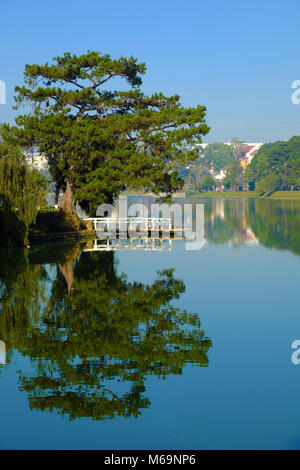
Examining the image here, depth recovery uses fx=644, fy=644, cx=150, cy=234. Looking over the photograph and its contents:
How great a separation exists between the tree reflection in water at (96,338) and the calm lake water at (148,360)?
24 mm

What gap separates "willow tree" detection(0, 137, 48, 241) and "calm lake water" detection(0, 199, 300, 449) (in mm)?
9089

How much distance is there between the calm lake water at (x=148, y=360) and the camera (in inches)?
297

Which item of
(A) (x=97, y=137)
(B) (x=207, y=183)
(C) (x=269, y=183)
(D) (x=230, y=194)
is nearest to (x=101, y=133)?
(A) (x=97, y=137)

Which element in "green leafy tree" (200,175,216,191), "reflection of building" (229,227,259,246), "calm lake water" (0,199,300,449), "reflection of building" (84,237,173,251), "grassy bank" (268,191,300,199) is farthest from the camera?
"green leafy tree" (200,175,216,191)

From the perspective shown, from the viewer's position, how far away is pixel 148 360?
10.3 metres

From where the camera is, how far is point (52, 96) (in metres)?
41.3

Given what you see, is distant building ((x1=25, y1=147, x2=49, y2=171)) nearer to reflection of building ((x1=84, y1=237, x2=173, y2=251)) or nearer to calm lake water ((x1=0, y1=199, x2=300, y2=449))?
reflection of building ((x1=84, y1=237, x2=173, y2=251))

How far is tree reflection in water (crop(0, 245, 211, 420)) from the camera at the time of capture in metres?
8.66

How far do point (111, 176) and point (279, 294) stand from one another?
74.7ft

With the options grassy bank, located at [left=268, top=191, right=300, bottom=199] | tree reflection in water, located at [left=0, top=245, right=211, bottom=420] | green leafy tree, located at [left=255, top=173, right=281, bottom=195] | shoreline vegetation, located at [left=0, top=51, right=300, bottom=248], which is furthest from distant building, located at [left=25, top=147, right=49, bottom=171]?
grassy bank, located at [left=268, top=191, right=300, bottom=199]

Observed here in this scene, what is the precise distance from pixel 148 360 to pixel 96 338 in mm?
1783

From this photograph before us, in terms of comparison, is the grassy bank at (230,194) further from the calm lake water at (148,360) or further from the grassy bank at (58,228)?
the calm lake water at (148,360)

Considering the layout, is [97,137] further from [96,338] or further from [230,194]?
[230,194]

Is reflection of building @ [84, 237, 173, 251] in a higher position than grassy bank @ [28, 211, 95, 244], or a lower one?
lower
